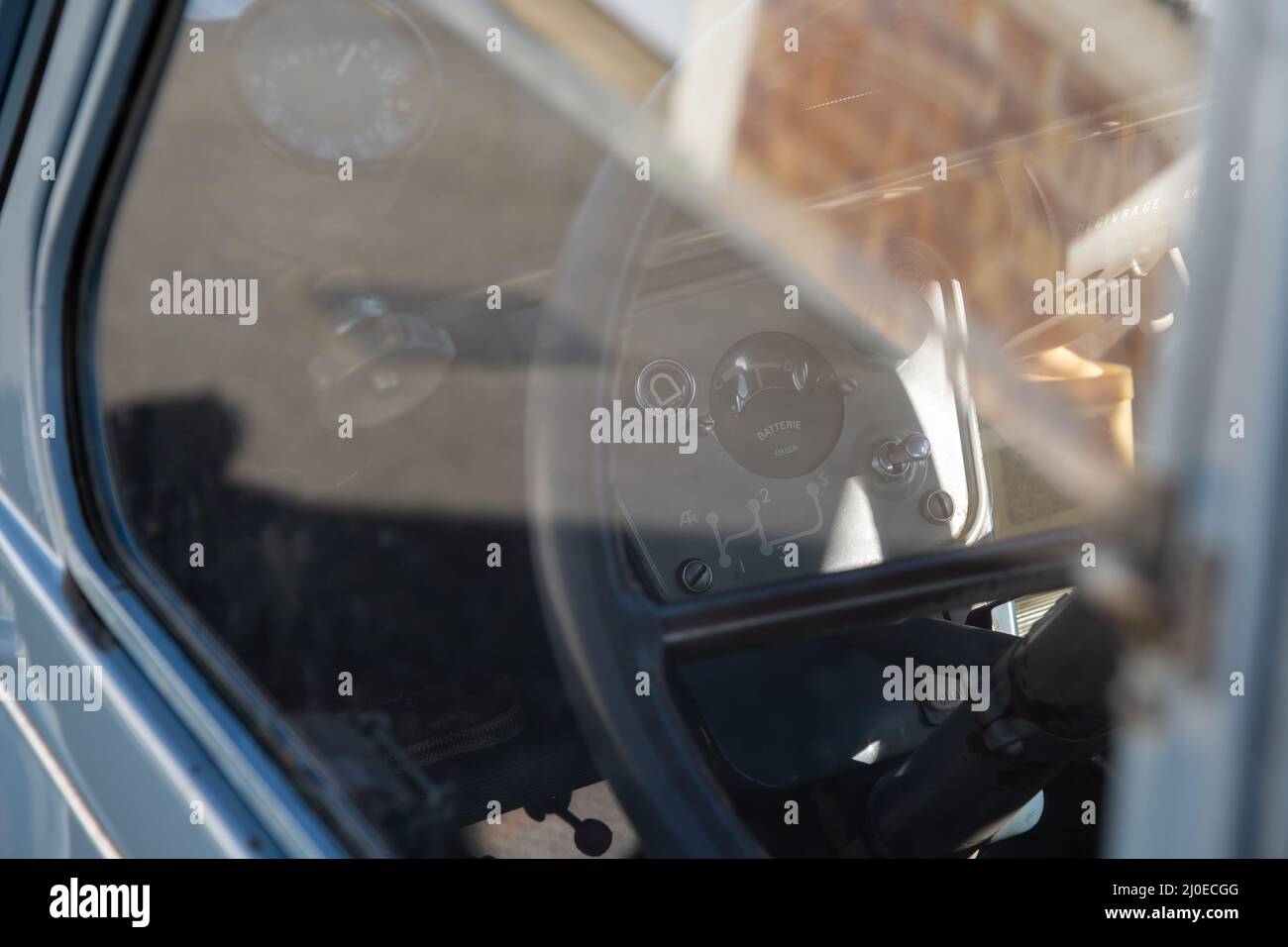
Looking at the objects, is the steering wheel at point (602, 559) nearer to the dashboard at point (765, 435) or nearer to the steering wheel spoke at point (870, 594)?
the steering wheel spoke at point (870, 594)

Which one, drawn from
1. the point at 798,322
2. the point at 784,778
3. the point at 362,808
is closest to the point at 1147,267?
the point at 798,322

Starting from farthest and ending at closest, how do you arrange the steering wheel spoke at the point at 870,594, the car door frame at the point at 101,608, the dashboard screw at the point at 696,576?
1. the dashboard screw at the point at 696,576
2. the steering wheel spoke at the point at 870,594
3. the car door frame at the point at 101,608

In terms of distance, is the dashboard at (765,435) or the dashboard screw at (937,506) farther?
the dashboard screw at (937,506)

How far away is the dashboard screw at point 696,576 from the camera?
1556 mm

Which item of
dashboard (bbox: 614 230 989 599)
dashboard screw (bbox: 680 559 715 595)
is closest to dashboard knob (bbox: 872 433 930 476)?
dashboard (bbox: 614 230 989 599)

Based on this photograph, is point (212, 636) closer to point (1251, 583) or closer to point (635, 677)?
point (635, 677)

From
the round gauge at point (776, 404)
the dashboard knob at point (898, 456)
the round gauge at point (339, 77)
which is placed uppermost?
the round gauge at point (339, 77)

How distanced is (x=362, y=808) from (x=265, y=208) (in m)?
0.71

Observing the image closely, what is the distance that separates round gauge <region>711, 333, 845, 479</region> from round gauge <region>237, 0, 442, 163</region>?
0.56 metres

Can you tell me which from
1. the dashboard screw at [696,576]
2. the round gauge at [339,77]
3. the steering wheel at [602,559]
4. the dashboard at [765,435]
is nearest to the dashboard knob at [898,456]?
the dashboard at [765,435]

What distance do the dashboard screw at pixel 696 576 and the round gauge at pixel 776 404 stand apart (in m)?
0.16

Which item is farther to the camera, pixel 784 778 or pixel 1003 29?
pixel 784 778

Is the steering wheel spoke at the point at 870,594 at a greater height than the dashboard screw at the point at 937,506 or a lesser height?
lesser

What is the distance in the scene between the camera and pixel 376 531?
1.27 metres
